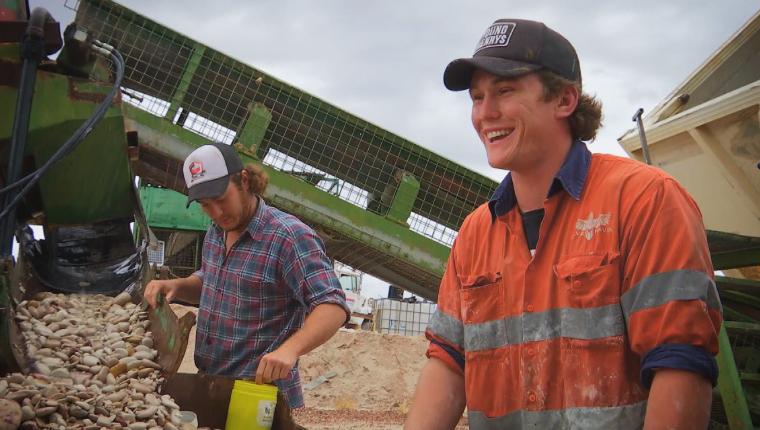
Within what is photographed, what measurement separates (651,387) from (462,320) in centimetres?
56

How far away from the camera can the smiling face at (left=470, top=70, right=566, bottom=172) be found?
163cm

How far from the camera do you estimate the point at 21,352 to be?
97.8 inches

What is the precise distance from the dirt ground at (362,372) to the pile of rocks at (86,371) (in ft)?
18.1

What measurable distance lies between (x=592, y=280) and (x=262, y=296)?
171cm

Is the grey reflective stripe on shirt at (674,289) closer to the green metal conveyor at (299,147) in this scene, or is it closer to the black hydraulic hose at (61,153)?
the black hydraulic hose at (61,153)

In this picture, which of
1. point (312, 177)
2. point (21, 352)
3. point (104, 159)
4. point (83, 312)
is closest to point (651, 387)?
point (21, 352)

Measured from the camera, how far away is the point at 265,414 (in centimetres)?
231

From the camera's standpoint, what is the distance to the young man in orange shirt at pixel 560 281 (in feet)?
4.38

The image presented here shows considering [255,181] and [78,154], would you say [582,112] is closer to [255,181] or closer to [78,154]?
[255,181]

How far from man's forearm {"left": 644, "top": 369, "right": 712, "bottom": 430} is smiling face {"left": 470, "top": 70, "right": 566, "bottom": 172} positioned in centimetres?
57

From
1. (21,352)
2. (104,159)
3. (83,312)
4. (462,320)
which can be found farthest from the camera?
(104,159)

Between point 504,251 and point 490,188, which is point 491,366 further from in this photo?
point 490,188

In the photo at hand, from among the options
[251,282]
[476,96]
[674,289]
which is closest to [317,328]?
[251,282]

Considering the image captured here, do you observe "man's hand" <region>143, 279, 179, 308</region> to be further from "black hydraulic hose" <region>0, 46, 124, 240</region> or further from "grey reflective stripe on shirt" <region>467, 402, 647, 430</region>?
"grey reflective stripe on shirt" <region>467, 402, 647, 430</region>
